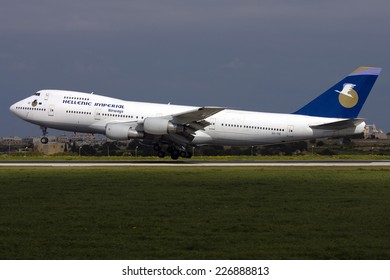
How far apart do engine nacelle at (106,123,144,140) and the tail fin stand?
1250cm

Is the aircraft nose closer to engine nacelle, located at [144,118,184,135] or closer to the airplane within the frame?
the airplane

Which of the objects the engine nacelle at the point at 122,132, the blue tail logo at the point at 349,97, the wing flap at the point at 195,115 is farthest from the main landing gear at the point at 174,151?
the blue tail logo at the point at 349,97

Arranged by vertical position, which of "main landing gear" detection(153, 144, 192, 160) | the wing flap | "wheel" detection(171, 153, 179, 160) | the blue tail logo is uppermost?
the blue tail logo

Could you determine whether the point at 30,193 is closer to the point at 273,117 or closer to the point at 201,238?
the point at 201,238

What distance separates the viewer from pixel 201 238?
16750mm

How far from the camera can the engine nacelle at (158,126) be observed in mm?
48062

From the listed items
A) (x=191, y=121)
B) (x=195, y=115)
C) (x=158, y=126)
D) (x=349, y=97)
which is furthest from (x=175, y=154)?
(x=349, y=97)

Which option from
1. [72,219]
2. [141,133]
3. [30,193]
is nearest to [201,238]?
[72,219]

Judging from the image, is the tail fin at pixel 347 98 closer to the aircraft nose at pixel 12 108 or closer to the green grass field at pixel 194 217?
the green grass field at pixel 194 217

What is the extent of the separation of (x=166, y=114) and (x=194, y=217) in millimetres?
30958

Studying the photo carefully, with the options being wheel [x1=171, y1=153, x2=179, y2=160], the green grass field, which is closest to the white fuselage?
wheel [x1=171, y1=153, x2=179, y2=160]

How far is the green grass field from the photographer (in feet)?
50.4

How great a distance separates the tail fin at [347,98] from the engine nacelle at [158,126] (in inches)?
424

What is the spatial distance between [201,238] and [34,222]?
16.1ft
